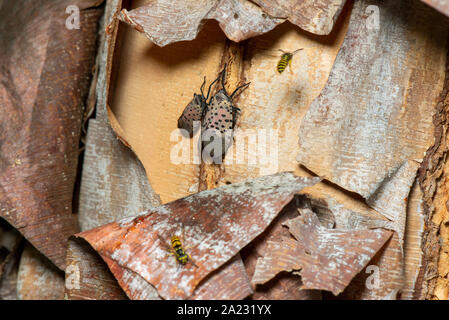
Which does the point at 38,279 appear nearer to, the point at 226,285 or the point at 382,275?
the point at 226,285

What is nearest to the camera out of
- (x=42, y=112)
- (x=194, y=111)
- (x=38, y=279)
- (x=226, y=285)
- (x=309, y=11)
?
(x=226, y=285)

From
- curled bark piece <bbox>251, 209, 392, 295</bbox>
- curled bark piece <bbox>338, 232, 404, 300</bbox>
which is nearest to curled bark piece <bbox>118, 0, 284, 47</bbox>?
curled bark piece <bbox>251, 209, 392, 295</bbox>

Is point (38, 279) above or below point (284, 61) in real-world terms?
below

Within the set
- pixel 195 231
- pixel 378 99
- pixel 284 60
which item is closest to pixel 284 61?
pixel 284 60

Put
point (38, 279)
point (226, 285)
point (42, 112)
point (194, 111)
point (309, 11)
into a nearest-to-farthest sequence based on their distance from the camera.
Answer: point (226, 285) → point (309, 11) → point (194, 111) → point (42, 112) → point (38, 279)

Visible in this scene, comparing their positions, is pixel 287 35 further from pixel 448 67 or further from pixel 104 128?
pixel 104 128

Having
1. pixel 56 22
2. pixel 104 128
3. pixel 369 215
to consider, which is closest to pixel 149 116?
pixel 104 128

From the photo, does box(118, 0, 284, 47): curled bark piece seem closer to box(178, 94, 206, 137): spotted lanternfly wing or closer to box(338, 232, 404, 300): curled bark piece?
box(178, 94, 206, 137): spotted lanternfly wing
